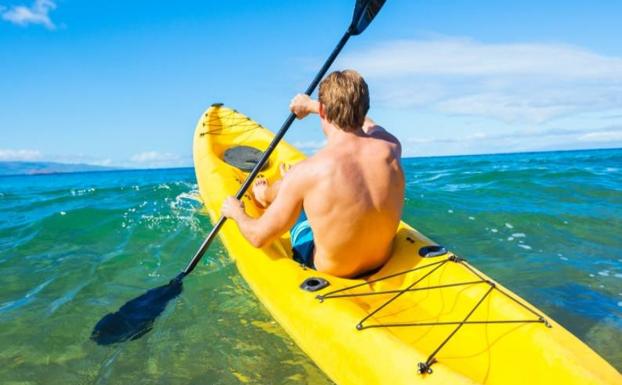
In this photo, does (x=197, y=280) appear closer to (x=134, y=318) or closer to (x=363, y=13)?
(x=134, y=318)

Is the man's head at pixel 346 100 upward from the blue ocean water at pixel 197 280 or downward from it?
upward

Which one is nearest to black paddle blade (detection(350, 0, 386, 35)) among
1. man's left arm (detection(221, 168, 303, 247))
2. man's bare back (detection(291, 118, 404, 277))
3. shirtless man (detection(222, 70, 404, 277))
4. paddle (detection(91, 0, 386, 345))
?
paddle (detection(91, 0, 386, 345))

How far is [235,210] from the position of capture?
3.51 m

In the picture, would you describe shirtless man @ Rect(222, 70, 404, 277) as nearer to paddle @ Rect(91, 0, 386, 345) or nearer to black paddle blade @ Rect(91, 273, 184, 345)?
paddle @ Rect(91, 0, 386, 345)

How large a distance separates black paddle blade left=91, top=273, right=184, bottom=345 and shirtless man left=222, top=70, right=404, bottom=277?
1.60 meters

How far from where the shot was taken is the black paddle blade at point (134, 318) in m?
3.75

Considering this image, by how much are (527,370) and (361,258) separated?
1.14 m

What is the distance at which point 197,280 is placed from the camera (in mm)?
4855

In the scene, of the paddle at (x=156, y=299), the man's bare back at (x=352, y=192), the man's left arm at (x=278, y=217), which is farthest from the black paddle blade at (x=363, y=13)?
the man's left arm at (x=278, y=217)

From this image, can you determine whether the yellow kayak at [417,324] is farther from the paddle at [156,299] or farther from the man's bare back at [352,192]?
the paddle at [156,299]

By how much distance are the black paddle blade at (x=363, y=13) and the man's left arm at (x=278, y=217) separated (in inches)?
97.6

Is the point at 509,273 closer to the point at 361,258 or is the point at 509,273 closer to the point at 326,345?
the point at 361,258

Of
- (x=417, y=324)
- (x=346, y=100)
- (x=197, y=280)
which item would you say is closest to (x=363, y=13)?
→ (x=346, y=100)

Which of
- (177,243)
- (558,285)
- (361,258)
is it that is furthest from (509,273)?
(177,243)
